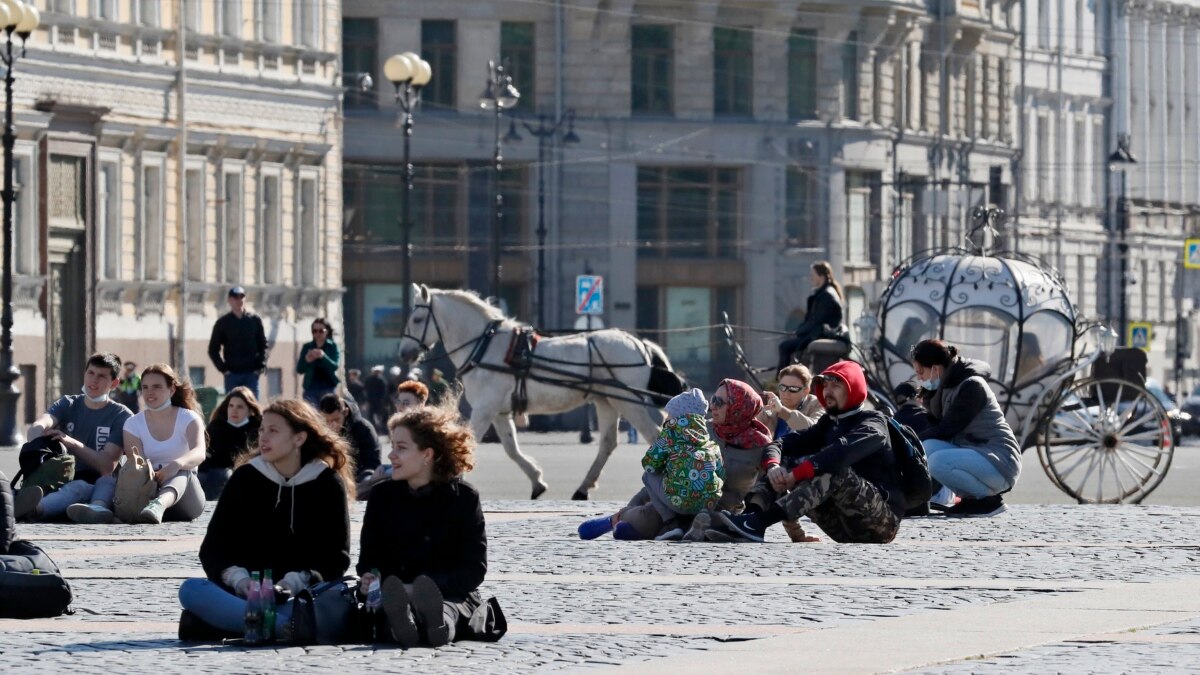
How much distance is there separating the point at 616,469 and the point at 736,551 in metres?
17.2

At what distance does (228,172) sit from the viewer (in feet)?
175

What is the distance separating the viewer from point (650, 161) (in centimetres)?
7238

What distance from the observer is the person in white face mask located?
875 inches

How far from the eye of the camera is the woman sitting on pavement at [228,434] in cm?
2319

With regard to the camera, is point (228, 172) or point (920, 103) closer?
point (228, 172)

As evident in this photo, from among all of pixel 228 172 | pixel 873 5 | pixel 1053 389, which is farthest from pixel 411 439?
pixel 873 5

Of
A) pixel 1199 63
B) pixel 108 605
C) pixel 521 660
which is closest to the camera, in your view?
pixel 521 660

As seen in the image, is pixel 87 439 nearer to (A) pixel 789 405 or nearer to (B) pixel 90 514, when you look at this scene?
(B) pixel 90 514

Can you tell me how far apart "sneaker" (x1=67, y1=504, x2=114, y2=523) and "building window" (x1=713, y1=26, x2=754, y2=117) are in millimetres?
51869

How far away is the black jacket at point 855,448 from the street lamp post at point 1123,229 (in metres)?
46.0

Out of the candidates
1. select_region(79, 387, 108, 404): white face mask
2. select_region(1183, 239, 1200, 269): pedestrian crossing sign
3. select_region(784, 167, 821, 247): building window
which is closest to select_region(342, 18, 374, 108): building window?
select_region(784, 167, 821, 247): building window

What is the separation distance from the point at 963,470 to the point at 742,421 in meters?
3.09

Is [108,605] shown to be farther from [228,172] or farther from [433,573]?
[228,172]

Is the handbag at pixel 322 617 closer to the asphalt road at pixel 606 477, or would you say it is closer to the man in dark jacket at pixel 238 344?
the asphalt road at pixel 606 477
